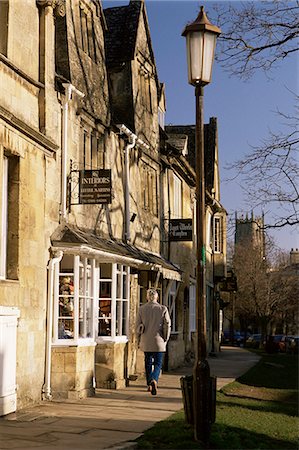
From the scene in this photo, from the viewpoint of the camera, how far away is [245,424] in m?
11.3

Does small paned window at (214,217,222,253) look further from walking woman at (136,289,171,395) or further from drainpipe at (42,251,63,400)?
drainpipe at (42,251,63,400)

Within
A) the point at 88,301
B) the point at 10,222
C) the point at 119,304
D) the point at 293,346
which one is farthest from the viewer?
the point at 293,346

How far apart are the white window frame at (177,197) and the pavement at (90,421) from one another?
35.3 feet

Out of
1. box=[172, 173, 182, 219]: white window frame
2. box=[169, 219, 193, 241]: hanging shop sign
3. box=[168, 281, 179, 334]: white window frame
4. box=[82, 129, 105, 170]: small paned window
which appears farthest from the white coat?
box=[172, 173, 182, 219]: white window frame

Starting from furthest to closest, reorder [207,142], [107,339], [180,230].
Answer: [207,142], [180,230], [107,339]

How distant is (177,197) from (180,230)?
10.2 ft

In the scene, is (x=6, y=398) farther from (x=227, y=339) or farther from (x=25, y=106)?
(x=227, y=339)

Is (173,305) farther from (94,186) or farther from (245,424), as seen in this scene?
(245,424)

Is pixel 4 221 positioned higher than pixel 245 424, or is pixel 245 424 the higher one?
pixel 4 221

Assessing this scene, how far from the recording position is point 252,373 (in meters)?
22.8

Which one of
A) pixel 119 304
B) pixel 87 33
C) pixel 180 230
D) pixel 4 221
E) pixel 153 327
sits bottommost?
pixel 153 327

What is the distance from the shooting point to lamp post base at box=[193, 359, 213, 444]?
30.9ft

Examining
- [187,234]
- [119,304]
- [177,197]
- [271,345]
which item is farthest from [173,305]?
[271,345]

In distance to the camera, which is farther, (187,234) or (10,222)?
(187,234)
